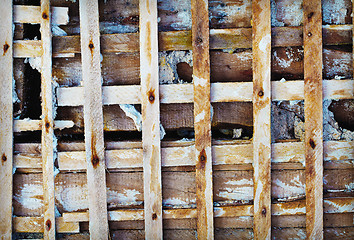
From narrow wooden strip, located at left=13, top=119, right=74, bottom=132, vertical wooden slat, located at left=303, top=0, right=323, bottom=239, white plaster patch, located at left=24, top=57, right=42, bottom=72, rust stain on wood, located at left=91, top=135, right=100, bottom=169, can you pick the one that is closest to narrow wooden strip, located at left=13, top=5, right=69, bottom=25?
white plaster patch, located at left=24, top=57, right=42, bottom=72

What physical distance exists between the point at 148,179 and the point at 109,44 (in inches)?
32.6

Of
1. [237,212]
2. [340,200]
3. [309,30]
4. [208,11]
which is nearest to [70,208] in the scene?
[237,212]

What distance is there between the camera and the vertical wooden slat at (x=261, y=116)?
143 centimetres

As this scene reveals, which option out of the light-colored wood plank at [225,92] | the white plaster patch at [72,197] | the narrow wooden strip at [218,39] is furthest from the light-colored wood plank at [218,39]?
the white plaster patch at [72,197]

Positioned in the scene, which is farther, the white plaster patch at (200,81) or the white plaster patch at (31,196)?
the white plaster patch at (31,196)

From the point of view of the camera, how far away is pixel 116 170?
155cm

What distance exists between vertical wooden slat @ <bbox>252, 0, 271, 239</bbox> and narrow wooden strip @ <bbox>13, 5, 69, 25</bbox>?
3.59 ft

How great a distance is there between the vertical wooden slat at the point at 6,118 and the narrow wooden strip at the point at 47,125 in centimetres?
20

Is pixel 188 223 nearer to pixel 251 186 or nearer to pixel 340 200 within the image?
pixel 251 186

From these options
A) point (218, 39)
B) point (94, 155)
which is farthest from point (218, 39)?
point (94, 155)

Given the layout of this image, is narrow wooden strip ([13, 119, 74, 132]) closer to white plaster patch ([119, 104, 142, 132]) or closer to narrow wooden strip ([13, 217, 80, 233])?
white plaster patch ([119, 104, 142, 132])

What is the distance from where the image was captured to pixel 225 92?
4.79 feet

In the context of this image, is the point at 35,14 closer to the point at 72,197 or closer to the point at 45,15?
the point at 45,15

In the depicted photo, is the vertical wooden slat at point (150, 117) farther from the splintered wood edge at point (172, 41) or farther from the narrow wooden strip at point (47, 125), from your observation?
the narrow wooden strip at point (47, 125)
